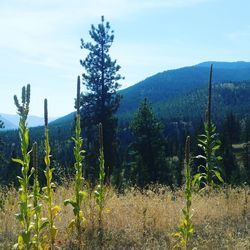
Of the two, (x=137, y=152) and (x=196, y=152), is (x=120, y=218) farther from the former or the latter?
(x=196, y=152)

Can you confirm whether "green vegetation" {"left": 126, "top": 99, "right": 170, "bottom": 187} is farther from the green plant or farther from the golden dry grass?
the green plant

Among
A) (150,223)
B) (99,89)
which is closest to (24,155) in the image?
(150,223)

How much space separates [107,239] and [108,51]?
2936cm

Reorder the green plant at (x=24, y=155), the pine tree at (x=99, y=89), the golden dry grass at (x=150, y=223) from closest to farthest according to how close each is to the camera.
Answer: the green plant at (x=24, y=155)
the golden dry grass at (x=150, y=223)
the pine tree at (x=99, y=89)

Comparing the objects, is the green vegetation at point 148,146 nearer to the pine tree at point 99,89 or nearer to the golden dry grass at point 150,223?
the pine tree at point 99,89

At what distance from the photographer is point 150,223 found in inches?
309

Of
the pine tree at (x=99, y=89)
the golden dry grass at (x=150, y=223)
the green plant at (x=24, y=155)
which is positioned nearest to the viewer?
the green plant at (x=24, y=155)

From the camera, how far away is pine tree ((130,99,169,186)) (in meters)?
37.0

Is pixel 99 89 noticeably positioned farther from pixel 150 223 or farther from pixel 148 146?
pixel 150 223

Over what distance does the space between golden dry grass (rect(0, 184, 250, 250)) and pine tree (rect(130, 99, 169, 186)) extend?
27.1 metres

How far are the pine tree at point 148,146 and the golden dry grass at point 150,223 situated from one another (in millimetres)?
27115

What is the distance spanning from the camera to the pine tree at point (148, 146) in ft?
121

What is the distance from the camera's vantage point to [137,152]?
1497 inches

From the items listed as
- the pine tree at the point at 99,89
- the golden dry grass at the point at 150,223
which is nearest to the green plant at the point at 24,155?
the golden dry grass at the point at 150,223
